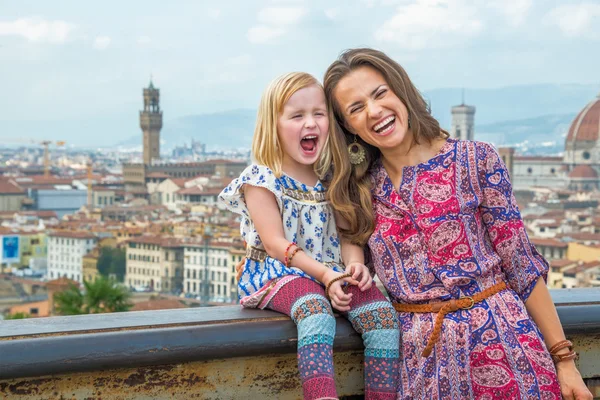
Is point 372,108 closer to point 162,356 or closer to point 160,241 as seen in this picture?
point 162,356

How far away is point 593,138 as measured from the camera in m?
41.2

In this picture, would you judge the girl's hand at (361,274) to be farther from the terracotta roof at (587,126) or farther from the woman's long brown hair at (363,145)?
the terracotta roof at (587,126)

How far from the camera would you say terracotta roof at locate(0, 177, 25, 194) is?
122 ft

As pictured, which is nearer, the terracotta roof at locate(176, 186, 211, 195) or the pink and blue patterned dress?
the pink and blue patterned dress

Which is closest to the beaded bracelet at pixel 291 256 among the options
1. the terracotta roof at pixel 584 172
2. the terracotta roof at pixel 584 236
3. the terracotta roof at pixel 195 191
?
the terracotta roof at pixel 584 236

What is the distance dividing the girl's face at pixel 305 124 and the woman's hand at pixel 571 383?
308 millimetres

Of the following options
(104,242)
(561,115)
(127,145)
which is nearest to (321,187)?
(104,242)

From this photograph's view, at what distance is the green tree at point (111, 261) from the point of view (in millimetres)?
26734

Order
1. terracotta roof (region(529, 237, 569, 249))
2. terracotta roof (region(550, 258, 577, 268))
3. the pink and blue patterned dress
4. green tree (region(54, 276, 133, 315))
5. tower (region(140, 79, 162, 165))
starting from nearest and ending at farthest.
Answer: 1. the pink and blue patterned dress
2. green tree (region(54, 276, 133, 315))
3. terracotta roof (region(550, 258, 577, 268))
4. terracotta roof (region(529, 237, 569, 249))
5. tower (region(140, 79, 162, 165))

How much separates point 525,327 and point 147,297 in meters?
23.9

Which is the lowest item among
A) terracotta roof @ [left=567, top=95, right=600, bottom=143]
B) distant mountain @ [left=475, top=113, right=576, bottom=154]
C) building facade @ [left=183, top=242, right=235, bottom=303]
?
building facade @ [left=183, top=242, right=235, bottom=303]

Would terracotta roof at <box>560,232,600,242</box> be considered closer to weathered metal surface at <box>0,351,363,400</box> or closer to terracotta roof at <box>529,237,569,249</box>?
terracotta roof at <box>529,237,569,249</box>

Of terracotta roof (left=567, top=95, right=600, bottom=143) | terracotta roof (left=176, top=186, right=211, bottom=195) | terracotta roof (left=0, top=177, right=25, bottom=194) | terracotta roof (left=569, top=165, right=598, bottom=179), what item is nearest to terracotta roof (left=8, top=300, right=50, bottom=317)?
terracotta roof (left=176, top=186, right=211, bottom=195)

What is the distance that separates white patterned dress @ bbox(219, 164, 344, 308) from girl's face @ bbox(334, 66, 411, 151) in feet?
0.25
